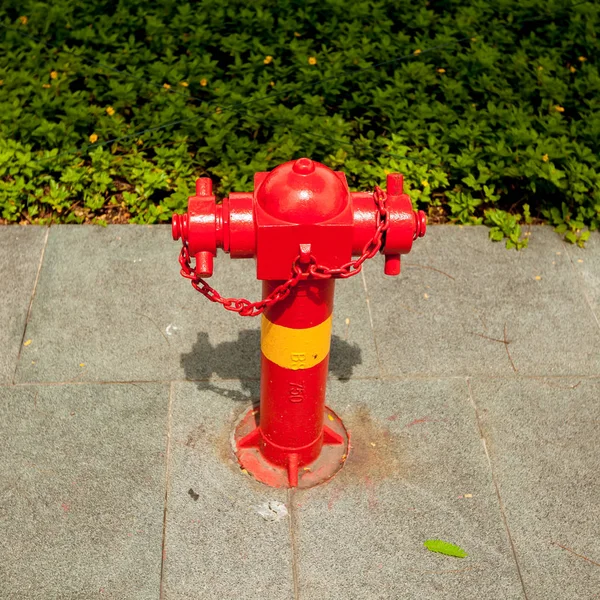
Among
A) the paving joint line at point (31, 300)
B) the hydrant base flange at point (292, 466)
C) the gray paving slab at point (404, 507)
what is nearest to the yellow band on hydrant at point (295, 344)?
the hydrant base flange at point (292, 466)

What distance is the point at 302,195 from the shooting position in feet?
9.10

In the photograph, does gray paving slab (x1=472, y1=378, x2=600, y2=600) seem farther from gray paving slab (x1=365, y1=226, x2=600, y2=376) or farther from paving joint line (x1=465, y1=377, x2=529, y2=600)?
gray paving slab (x1=365, y1=226, x2=600, y2=376)

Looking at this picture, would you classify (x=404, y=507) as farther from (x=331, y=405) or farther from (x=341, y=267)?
(x=341, y=267)

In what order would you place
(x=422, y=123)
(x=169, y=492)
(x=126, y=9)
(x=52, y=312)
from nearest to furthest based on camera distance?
(x=169, y=492)
(x=52, y=312)
(x=422, y=123)
(x=126, y=9)

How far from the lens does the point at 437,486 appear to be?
3.72 metres

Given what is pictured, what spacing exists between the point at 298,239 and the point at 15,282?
2547mm

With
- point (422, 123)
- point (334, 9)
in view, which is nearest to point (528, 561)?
point (422, 123)

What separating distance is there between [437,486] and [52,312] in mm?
2382

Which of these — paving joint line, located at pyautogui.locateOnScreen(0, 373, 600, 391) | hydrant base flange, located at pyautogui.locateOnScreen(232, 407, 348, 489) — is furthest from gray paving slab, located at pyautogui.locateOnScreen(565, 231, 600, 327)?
hydrant base flange, located at pyautogui.locateOnScreen(232, 407, 348, 489)

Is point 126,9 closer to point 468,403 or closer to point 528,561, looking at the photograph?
point 468,403

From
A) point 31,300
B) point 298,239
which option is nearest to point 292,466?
point 298,239

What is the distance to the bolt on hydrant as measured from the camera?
2801mm

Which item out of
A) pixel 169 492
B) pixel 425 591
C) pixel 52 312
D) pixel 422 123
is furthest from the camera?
pixel 422 123

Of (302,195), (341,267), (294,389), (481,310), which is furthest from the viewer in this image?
(481,310)
